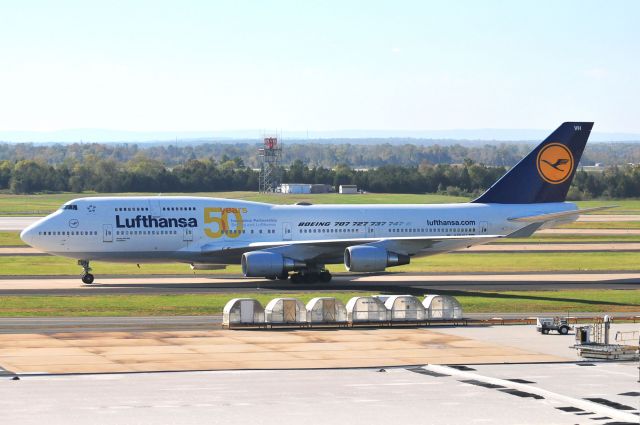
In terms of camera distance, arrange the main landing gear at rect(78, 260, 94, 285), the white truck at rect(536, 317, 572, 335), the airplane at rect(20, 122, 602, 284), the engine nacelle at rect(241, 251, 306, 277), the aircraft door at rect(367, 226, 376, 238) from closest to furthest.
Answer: the white truck at rect(536, 317, 572, 335) < the engine nacelle at rect(241, 251, 306, 277) < the airplane at rect(20, 122, 602, 284) < the main landing gear at rect(78, 260, 94, 285) < the aircraft door at rect(367, 226, 376, 238)

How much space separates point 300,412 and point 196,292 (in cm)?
3426

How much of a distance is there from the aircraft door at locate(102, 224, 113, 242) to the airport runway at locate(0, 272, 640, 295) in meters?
2.93

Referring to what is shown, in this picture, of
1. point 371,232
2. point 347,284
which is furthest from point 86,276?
point 371,232

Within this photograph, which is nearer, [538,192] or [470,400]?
[470,400]

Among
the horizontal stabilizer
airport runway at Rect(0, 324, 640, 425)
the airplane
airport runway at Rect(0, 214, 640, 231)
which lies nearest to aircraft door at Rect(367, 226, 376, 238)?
the airplane

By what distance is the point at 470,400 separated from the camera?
41875 millimetres

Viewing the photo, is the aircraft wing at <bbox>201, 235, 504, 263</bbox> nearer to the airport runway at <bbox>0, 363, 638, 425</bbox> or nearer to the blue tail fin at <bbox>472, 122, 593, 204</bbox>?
the blue tail fin at <bbox>472, 122, 593, 204</bbox>

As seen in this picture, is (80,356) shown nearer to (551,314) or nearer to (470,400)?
(470,400)

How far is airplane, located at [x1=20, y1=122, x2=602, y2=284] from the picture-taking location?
77.6 meters

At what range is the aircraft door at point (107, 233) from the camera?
77.8 meters

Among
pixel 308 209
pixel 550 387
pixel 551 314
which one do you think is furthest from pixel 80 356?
pixel 308 209

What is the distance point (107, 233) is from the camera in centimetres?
7781

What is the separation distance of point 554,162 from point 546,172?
0.93 metres

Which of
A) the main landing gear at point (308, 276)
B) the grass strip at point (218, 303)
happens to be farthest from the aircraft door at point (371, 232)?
the grass strip at point (218, 303)
